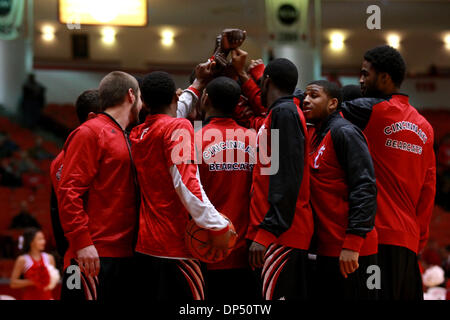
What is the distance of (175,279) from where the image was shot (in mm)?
3576

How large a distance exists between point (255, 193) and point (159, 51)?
59.7ft

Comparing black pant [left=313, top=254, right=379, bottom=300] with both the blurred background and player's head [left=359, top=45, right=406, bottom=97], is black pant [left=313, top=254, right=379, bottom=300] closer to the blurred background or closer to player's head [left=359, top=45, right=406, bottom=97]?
player's head [left=359, top=45, right=406, bottom=97]

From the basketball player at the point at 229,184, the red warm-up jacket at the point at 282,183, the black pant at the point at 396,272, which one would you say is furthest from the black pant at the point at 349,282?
the basketball player at the point at 229,184

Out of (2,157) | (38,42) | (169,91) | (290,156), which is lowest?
(2,157)

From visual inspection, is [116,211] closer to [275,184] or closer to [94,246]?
[94,246]

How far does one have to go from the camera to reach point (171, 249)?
357cm

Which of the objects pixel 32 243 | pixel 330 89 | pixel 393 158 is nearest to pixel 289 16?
pixel 32 243

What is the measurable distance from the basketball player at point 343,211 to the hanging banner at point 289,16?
975 centimetres

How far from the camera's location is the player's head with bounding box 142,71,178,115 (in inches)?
146

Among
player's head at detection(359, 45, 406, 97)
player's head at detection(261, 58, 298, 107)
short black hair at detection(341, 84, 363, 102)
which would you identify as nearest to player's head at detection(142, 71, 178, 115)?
player's head at detection(261, 58, 298, 107)

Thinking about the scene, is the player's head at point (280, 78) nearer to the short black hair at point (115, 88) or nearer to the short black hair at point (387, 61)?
the short black hair at point (387, 61)

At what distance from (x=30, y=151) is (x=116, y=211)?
42.9 ft

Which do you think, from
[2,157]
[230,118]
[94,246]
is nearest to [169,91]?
[230,118]

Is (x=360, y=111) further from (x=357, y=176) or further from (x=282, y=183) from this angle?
(x=282, y=183)
